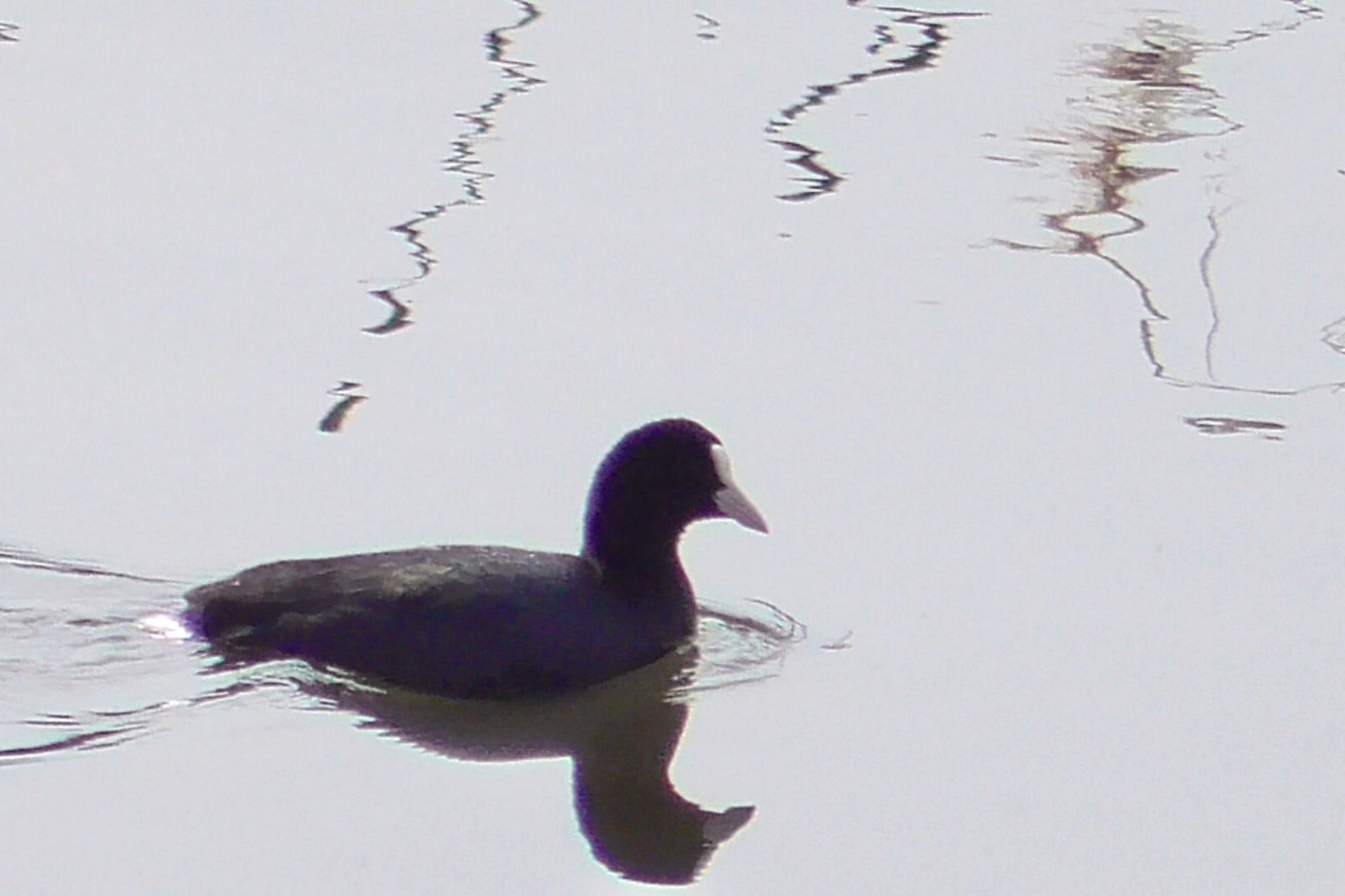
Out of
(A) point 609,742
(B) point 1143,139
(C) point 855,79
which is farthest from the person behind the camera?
(C) point 855,79

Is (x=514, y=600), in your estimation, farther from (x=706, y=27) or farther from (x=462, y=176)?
(x=706, y=27)

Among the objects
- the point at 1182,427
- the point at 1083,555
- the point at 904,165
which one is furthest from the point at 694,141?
the point at 1083,555

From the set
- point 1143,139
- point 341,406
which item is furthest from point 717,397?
point 1143,139

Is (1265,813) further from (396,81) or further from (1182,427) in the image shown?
(396,81)

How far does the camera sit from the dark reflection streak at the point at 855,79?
1109 centimetres

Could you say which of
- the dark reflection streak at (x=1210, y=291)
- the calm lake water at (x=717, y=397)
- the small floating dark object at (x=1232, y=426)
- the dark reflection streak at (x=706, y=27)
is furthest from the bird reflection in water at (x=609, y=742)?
the dark reflection streak at (x=706, y=27)

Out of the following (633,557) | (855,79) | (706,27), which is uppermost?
(633,557)

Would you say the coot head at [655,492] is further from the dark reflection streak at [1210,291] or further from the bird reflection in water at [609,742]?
the dark reflection streak at [1210,291]

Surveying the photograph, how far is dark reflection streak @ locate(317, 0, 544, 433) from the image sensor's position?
940 centimetres

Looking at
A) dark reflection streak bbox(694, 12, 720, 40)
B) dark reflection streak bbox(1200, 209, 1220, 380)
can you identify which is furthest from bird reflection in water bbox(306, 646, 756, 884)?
dark reflection streak bbox(694, 12, 720, 40)

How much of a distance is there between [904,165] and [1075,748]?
4.48 metres

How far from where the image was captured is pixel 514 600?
Answer: 7379 millimetres

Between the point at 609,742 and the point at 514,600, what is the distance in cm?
42

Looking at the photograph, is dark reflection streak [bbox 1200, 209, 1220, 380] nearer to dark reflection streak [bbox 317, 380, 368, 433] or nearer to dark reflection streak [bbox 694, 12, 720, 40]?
dark reflection streak [bbox 317, 380, 368, 433]
